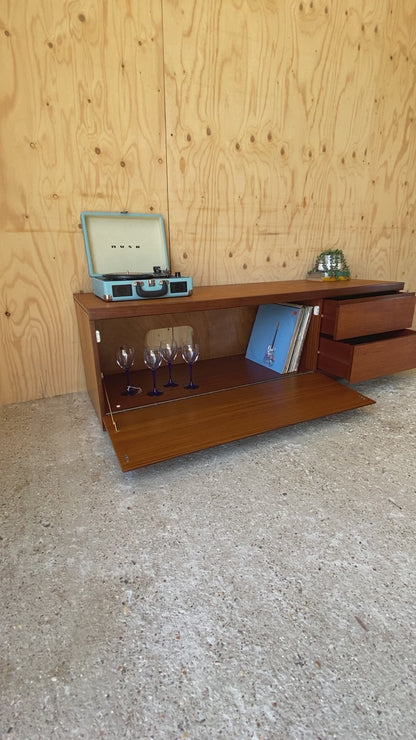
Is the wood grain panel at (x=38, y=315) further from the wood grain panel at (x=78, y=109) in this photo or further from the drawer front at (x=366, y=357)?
the drawer front at (x=366, y=357)

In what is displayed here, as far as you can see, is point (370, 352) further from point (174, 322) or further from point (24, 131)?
point (24, 131)

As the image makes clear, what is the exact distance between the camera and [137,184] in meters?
1.42

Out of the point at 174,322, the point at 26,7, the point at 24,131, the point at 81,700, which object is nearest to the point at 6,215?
the point at 24,131

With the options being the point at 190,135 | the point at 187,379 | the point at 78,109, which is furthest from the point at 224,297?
the point at 78,109

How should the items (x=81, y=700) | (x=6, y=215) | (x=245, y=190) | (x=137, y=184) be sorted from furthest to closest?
(x=245, y=190) → (x=137, y=184) → (x=6, y=215) → (x=81, y=700)

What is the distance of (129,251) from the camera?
55.8 inches

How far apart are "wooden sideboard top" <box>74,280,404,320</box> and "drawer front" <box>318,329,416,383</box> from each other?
0.22 meters

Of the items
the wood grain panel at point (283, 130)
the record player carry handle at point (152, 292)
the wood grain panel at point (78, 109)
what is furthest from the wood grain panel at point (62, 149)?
the record player carry handle at point (152, 292)

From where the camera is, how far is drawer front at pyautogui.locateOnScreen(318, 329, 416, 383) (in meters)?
1.41

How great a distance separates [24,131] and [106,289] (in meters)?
0.64

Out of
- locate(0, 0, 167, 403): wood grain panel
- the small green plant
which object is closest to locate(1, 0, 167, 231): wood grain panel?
locate(0, 0, 167, 403): wood grain panel

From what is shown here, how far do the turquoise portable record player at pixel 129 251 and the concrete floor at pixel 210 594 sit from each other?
0.57 m

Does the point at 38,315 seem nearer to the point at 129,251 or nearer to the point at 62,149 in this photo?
the point at 129,251

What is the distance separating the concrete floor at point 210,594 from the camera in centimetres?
51
